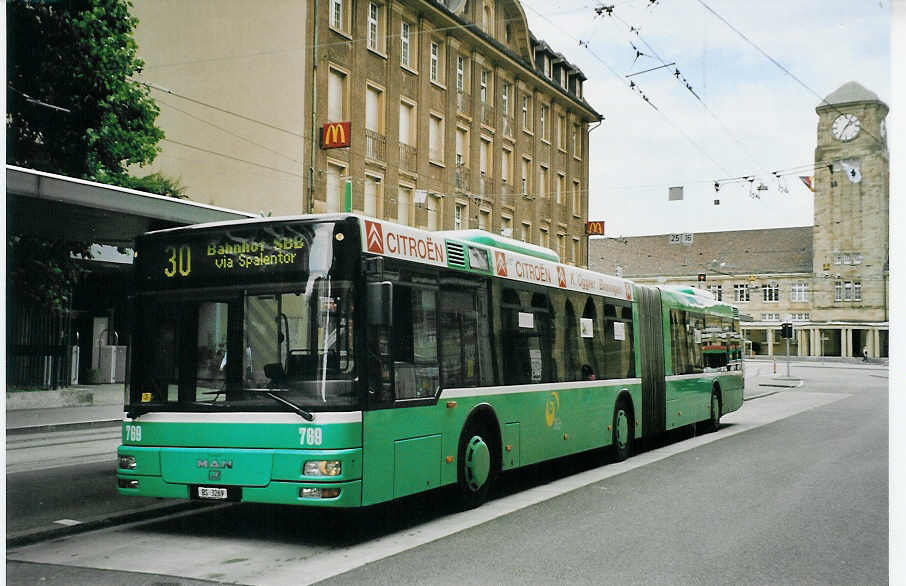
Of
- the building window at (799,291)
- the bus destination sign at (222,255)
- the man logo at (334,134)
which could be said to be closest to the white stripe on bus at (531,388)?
the bus destination sign at (222,255)

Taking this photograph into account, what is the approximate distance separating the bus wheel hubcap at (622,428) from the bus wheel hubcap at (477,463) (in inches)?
200

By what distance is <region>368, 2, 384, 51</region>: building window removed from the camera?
32.4 metres

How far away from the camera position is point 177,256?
8.98 meters

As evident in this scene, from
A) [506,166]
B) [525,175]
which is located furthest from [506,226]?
[525,175]

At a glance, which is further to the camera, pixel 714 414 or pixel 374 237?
pixel 714 414

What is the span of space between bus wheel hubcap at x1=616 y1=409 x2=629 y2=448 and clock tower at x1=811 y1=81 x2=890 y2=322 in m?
4.38

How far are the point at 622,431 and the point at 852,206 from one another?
136 ft

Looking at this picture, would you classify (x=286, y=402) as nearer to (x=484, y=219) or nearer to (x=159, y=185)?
(x=159, y=185)

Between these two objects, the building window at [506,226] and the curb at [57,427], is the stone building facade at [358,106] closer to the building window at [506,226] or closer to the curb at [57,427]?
the building window at [506,226]

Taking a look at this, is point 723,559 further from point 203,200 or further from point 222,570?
point 203,200

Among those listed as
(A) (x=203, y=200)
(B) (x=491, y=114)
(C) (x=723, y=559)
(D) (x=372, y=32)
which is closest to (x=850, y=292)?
(B) (x=491, y=114)

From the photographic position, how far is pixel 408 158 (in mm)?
34781

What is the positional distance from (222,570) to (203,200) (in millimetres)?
23280

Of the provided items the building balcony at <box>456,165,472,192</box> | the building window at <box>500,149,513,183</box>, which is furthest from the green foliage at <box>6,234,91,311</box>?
the building window at <box>500,149,513,183</box>
